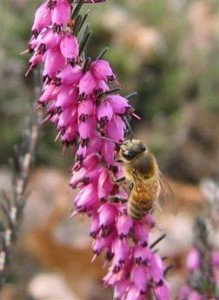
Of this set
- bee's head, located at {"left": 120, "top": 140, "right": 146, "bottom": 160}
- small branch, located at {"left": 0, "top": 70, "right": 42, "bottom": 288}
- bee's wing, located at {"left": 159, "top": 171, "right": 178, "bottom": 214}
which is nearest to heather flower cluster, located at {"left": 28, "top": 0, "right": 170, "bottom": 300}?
bee's head, located at {"left": 120, "top": 140, "right": 146, "bottom": 160}

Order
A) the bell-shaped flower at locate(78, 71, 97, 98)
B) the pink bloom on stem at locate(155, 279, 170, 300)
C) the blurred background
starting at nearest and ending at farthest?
the bell-shaped flower at locate(78, 71, 97, 98), the pink bloom on stem at locate(155, 279, 170, 300), the blurred background

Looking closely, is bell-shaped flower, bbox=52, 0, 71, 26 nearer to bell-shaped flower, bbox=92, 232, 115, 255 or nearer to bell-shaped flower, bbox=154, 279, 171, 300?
bell-shaped flower, bbox=92, 232, 115, 255

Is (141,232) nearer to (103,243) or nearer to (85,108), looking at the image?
(103,243)

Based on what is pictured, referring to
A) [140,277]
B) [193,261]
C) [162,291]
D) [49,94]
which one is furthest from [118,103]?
[193,261]

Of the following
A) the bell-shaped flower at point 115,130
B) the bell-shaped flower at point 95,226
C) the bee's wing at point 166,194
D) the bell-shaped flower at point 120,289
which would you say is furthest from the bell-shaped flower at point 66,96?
the bee's wing at point 166,194

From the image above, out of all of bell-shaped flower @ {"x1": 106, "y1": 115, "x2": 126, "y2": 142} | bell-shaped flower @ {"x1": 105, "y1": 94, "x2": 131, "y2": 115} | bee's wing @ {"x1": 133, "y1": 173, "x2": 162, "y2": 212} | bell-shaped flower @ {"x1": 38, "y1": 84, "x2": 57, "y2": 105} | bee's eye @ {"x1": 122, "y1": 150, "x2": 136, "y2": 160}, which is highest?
bell-shaped flower @ {"x1": 38, "y1": 84, "x2": 57, "y2": 105}

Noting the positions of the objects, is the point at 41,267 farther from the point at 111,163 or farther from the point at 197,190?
the point at 111,163
